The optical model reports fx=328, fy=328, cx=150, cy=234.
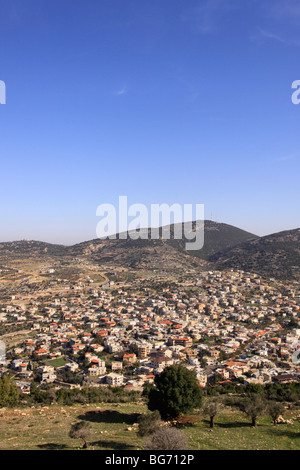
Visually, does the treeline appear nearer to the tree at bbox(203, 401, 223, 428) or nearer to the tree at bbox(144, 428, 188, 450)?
the tree at bbox(203, 401, 223, 428)

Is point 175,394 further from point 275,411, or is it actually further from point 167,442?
point 167,442

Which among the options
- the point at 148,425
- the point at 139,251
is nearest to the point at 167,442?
the point at 148,425

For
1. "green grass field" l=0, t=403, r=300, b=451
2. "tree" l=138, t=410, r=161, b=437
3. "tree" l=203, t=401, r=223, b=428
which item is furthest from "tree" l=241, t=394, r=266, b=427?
"tree" l=138, t=410, r=161, b=437

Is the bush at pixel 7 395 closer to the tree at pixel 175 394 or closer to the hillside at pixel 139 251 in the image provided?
the tree at pixel 175 394

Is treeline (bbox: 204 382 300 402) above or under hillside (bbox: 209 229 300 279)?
under

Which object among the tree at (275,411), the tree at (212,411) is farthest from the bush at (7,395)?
the tree at (275,411)
